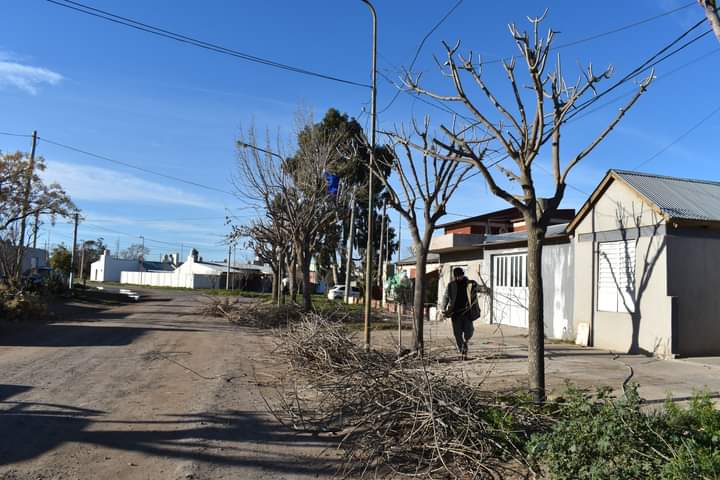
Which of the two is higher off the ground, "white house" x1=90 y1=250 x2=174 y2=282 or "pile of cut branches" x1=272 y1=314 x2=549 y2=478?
"white house" x1=90 y1=250 x2=174 y2=282

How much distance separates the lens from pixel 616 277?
1312 centimetres

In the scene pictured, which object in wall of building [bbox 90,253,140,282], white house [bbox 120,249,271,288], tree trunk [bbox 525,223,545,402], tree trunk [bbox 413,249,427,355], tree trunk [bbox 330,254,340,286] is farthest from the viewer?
wall of building [bbox 90,253,140,282]

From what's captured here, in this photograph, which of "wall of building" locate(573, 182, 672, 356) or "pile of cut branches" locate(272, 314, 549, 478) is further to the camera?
"wall of building" locate(573, 182, 672, 356)

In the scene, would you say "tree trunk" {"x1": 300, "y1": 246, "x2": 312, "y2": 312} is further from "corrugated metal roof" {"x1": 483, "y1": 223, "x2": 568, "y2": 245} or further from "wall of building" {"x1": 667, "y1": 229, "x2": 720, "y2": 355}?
"wall of building" {"x1": 667, "y1": 229, "x2": 720, "y2": 355}

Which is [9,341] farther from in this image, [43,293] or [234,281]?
[234,281]

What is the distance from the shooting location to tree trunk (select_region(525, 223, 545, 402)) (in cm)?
680

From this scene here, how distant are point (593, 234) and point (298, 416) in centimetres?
933

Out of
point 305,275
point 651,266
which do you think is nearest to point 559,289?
point 651,266

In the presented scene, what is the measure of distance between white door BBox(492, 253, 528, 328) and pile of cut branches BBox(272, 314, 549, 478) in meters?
11.2

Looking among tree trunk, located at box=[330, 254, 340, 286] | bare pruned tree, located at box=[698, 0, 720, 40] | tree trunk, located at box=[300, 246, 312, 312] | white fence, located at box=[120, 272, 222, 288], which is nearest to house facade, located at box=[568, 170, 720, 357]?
bare pruned tree, located at box=[698, 0, 720, 40]

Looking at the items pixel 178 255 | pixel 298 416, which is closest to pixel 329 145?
pixel 298 416

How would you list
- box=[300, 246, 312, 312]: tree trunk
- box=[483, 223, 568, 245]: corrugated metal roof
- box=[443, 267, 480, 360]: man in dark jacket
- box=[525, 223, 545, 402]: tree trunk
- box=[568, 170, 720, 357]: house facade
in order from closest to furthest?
box=[525, 223, 545, 402]: tree trunk
box=[443, 267, 480, 360]: man in dark jacket
box=[568, 170, 720, 357]: house facade
box=[483, 223, 568, 245]: corrugated metal roof
box=[300, 246, 312, 312]: tree trunk

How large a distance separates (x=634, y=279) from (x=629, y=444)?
862 cm

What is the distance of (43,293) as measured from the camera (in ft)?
92.8
